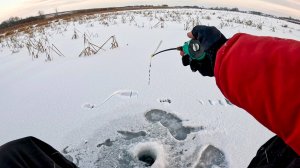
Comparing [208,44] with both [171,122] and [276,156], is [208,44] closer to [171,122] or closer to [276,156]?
[276,156]

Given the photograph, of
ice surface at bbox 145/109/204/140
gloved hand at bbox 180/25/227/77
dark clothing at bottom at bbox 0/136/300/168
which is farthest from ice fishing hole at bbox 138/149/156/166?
gloved hand at bbox 180/25/227/77

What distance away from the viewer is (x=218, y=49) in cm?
117

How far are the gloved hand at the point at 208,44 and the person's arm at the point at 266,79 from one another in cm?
12

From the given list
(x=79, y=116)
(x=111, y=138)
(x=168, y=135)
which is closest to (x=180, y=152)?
(x=168, y=135)

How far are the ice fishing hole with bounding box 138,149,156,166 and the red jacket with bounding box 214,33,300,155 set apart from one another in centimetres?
111

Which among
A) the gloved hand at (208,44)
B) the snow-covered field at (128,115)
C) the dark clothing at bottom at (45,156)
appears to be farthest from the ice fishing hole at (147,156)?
the gloved hand at (208,44)

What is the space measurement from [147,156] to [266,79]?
51.6 inches

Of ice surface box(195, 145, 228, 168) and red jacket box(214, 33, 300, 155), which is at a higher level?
red jacket box(214, 33, 300, 155)

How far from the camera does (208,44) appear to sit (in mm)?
1189

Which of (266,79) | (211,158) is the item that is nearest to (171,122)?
(211,158)

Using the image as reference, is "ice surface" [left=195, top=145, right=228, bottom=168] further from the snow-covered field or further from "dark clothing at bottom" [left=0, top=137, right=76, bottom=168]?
"dark clothing at bottom" [left=0, top=137, right=76, bottom=168]

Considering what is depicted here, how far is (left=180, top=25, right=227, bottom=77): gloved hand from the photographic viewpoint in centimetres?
119

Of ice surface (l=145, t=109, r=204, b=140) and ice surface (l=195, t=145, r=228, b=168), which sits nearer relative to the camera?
ice surface (l=195, t=145, r=228, b=168)

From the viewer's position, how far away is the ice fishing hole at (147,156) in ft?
6.63
